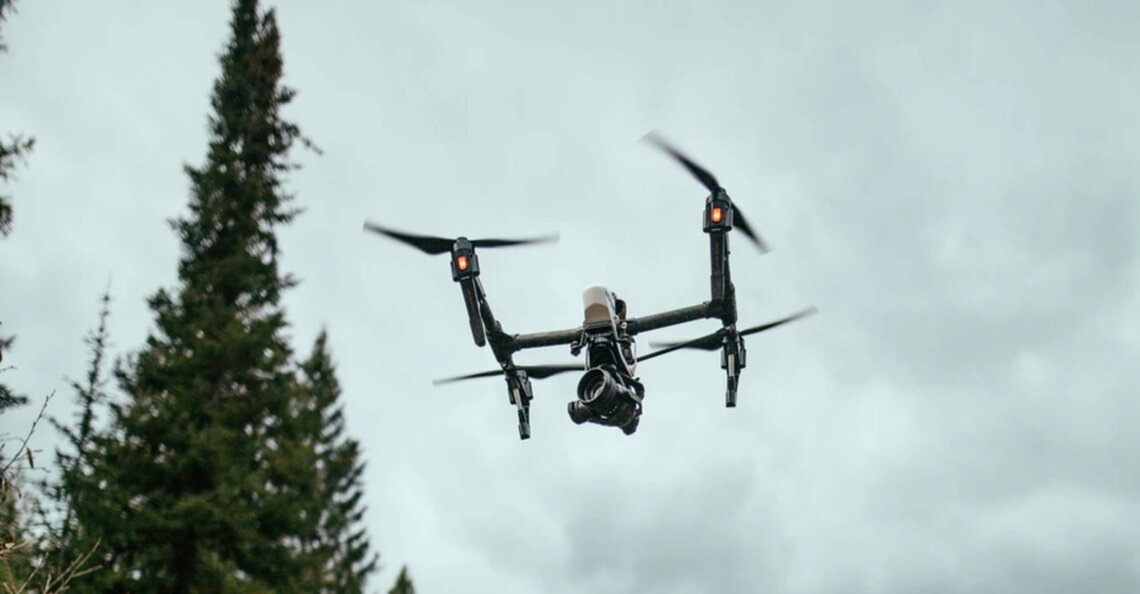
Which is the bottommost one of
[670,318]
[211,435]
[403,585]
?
[670,318]

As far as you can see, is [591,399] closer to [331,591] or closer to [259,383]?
[259,383]

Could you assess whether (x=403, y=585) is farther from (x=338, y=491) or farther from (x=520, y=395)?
(x=520, y=395)

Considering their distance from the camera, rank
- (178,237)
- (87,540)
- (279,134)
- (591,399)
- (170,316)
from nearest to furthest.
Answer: (591,399), (87,540), (170,316), (178,237), (279,134)

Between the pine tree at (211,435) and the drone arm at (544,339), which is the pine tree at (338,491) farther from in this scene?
the drone arm at (544,339)

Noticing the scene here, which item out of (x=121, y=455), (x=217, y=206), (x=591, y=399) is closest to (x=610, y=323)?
(x=591, y=399)

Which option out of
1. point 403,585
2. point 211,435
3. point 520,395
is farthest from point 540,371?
point 403,585

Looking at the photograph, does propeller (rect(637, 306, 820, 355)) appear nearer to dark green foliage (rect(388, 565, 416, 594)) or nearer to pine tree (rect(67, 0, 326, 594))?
pine tree (rect(67, 0, 326, 594))
